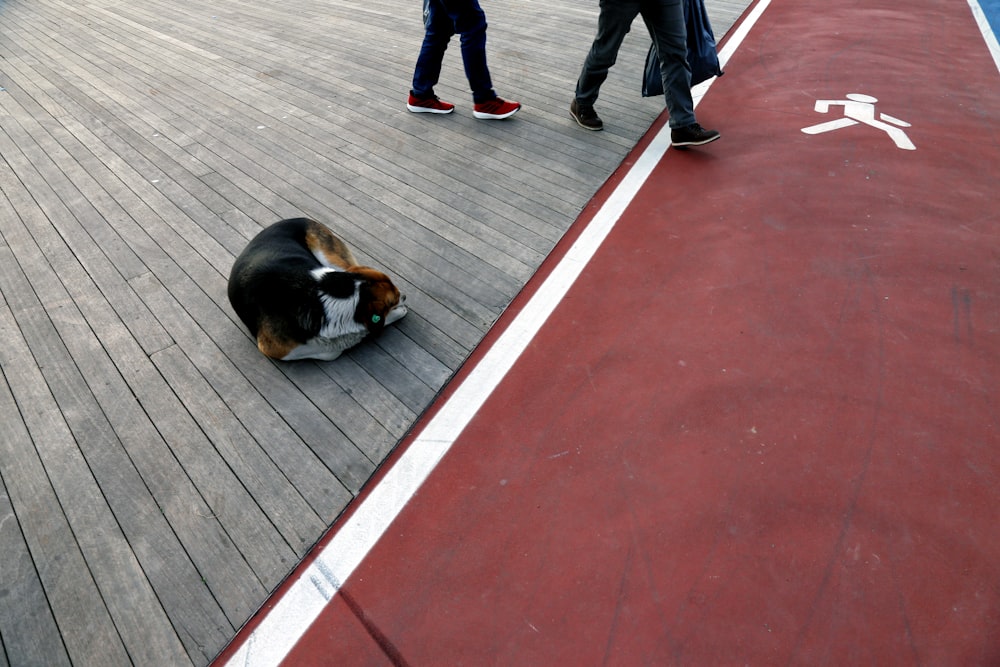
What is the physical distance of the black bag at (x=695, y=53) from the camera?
16.3ft

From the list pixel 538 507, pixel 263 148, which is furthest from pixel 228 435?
pixel 263 148

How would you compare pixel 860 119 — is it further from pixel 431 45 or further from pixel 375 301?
pixel 375 301

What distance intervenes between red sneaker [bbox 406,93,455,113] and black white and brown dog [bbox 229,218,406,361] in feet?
9.71

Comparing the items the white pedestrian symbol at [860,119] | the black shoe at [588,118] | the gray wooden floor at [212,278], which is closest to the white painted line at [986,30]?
the white pedestrian symbol at [860,119]

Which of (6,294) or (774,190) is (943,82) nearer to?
(774,190)

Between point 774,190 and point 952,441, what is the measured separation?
243 centimetres

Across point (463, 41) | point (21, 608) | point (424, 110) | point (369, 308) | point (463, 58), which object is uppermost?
point (463, 41)

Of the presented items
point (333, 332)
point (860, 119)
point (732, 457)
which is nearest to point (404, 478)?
point (333, 332)

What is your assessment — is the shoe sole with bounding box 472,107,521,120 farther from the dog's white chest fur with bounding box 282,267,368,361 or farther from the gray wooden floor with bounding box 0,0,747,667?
the dog's white chest fur with bounding box 282,267,368,361

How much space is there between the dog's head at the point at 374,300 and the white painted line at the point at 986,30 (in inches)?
282

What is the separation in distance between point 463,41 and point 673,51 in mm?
1826

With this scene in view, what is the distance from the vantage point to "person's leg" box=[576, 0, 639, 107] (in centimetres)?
475

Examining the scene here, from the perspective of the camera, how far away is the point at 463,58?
5348mm

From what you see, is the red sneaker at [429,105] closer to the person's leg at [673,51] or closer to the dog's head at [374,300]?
the person's leg at [673,51]
